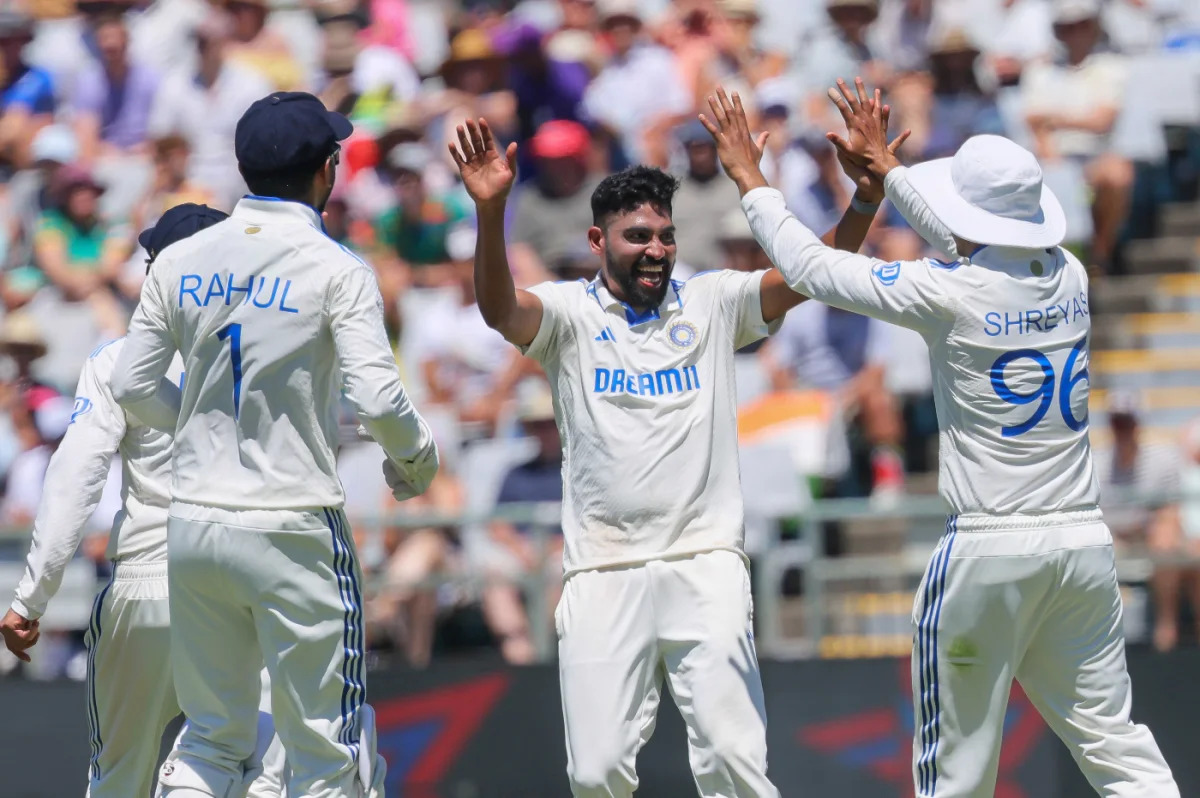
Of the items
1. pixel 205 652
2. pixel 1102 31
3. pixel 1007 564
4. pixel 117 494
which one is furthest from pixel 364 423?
pixel 1102 31

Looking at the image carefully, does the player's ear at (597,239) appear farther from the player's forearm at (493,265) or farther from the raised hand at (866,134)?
the raised hand at (866,134)

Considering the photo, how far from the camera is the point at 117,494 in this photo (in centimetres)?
959

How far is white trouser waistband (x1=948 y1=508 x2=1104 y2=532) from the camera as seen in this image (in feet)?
18.6

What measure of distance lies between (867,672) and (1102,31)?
5414 mm

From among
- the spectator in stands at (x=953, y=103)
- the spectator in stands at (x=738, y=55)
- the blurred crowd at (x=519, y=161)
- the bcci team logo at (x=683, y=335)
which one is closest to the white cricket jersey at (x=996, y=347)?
the bcci team logo at (x=683, y=335)

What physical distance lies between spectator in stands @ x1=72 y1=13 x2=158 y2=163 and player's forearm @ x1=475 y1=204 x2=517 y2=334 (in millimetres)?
7562

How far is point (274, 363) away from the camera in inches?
208

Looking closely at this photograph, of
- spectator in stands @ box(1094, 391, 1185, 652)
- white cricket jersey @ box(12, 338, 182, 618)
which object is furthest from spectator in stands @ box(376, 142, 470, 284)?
white cricket jersey @ box(12, 338, 182, 618)

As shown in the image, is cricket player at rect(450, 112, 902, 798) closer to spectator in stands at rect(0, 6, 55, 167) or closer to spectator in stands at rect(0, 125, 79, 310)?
spectator in stands at rect(0, 125, 79, 310)

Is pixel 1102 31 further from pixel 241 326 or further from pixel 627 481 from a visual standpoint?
pixel 241 326

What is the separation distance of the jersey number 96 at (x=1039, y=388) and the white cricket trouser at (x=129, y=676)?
2.75 metres

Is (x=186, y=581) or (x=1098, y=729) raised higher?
(x=186, y=581)

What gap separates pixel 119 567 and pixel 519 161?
6129 millimetres

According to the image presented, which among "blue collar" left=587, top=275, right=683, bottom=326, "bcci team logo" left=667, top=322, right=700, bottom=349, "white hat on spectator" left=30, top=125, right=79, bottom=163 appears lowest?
"bcci team logo" left=667, top=322, right=700, bottom=349
